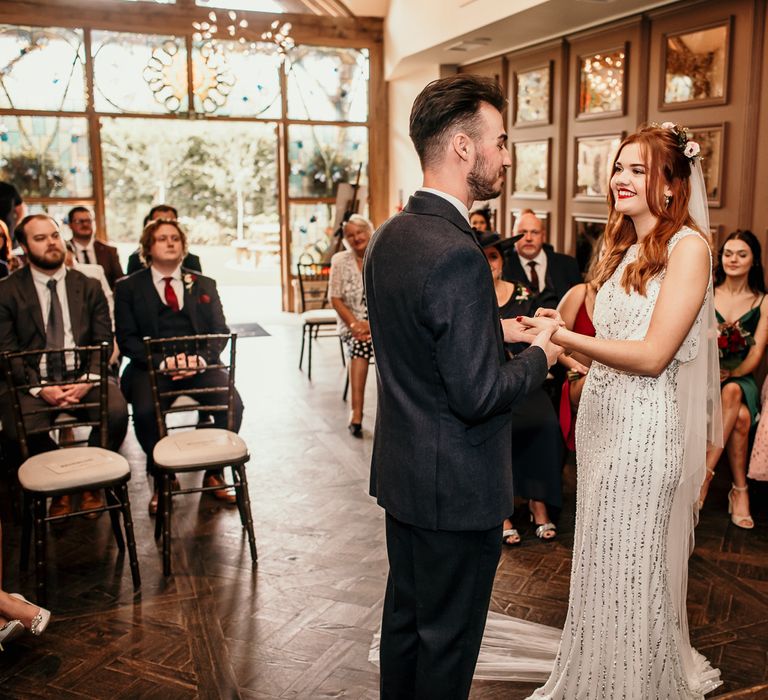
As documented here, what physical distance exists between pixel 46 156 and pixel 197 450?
776cm

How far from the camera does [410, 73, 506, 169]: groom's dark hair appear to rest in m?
1.85

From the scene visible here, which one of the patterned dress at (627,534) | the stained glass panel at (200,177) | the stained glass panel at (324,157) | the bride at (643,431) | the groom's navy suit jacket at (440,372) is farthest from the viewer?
the stained glass panel at (200,177)

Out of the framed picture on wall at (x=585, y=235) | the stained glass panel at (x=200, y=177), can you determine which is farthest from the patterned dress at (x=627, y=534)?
the stained glass panel at (x=200, y=177)

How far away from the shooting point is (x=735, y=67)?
564 cm

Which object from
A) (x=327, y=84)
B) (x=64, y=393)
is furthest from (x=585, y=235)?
(x=327, y=84)

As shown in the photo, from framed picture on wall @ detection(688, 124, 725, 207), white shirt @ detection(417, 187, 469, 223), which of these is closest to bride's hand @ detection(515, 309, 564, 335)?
white shirt @ detection(417, 187, 469, 223)

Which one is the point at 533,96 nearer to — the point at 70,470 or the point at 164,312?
the point at 164,312

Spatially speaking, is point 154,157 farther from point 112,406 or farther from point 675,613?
point 675,613

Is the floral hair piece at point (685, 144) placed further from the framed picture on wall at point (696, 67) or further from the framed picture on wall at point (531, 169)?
the framed picture on wall at point (531, 169)

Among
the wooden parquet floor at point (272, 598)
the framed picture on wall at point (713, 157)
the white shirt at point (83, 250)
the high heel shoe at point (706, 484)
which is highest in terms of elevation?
the framed picture on wall at point (713, 157)

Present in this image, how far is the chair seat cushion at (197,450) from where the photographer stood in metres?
3.72

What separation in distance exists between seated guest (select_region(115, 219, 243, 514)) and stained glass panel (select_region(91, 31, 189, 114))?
249 inches

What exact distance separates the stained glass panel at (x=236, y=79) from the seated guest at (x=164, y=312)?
640 cm

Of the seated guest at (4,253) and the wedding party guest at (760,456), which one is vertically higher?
the seated guest at (4,253)
